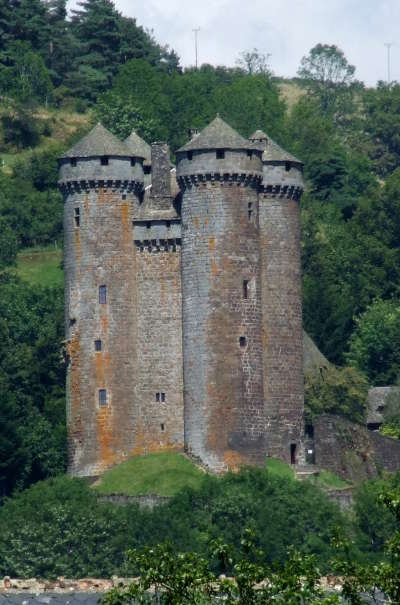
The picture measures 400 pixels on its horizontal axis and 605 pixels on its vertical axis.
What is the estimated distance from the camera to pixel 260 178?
104188 mm

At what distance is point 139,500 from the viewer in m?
100

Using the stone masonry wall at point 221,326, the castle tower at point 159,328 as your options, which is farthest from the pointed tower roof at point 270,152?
the castle tower at point 159,328

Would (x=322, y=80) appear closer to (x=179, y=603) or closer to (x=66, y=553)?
(x=66, y=553)

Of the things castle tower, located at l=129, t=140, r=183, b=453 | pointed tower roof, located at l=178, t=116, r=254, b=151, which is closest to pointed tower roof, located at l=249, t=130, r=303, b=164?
pointed tower roof, located at l=178, t=116, r=254, b=151

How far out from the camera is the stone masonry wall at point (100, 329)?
339 feet

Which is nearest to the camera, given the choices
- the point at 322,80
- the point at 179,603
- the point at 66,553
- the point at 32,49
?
the point at 179,603

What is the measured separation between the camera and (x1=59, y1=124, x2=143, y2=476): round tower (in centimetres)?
10325

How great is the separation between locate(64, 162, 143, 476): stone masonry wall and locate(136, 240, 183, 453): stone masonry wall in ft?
1.34

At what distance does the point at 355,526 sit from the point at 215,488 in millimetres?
5804

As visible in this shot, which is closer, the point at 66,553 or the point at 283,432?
the point at 66,553

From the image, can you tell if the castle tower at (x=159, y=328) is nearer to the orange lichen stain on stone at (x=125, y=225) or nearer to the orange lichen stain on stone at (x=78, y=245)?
the orange lichen stain on stone at (x=125, y=225)

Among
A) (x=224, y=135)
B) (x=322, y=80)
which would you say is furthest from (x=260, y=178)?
(x=322, y=80)

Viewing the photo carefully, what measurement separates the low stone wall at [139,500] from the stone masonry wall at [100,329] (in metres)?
2.64

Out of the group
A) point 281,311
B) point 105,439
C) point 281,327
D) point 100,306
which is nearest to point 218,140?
point 281,311
